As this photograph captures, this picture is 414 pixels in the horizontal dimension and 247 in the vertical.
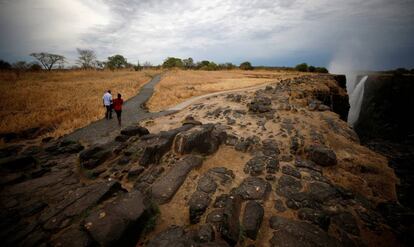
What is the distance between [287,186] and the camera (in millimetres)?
6820

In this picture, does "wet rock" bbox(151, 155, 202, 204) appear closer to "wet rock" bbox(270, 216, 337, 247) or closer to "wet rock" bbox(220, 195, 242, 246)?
"wet rock" bbox(220, 195, 242, 246)

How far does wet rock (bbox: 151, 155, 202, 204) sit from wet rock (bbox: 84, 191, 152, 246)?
1.10 m

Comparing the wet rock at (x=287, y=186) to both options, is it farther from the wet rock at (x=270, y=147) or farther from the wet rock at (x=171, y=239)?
the wet rock at (x=171, y=239)

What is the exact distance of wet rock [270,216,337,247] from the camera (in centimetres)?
451

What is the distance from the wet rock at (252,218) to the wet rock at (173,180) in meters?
2.46

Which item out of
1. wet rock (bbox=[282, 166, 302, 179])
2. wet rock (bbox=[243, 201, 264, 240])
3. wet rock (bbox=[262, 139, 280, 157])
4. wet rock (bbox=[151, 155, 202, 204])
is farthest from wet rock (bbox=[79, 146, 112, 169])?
wet rock (bbox=[282, 166, 302, 179])

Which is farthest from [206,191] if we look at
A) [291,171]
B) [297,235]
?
[291,171]

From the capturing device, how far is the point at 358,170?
792 cm

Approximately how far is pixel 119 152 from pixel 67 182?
2410 millimetres

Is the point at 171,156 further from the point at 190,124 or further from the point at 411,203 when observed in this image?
the point at 411,203

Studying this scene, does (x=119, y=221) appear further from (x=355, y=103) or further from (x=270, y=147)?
(x=355, y=103)

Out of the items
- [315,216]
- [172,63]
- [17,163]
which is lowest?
[315,216]

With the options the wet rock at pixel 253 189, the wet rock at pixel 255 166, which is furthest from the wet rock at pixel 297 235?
the wet rock at pixel 255 166

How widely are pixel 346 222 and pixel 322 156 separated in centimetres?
332
